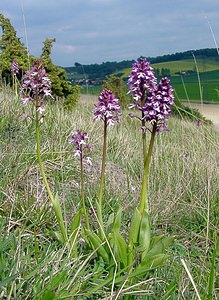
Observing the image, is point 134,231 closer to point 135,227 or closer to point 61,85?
point 135,227

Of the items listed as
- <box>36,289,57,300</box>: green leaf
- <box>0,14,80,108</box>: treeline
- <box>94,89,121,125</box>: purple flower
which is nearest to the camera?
<box>36,289,57,300</box>: green leaf

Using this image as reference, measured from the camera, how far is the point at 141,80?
2244 millimetres

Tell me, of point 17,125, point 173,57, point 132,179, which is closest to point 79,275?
point 132,179

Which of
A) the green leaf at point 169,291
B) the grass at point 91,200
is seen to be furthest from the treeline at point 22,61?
the green leaf at point 169,291

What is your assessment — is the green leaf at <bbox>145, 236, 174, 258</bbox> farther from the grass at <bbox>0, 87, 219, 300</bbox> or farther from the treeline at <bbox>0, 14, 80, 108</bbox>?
the treeline at <bbox>0, 14, 80, 108</bbox>

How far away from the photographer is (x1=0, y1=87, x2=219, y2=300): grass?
6.63ft

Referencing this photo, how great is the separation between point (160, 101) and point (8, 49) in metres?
8.16

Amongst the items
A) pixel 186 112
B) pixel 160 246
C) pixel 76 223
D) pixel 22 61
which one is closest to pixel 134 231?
pixel 160 246

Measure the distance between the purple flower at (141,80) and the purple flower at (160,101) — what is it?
4 cm

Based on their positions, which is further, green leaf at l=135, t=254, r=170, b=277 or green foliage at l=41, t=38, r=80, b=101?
green foliage at l=41, t=38, r=80, b=101

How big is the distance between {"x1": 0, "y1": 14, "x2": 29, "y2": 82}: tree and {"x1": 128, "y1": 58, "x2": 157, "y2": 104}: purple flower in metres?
7.57

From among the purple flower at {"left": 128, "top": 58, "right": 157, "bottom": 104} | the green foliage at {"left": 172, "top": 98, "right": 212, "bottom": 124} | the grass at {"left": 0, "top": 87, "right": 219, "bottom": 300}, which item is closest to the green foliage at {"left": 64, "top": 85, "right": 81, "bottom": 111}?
the green foliage at {"left": 172, "top": 98, "right": 212, "bottom": 124}

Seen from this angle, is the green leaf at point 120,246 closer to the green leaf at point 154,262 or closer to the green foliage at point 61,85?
the green leaf at point 154,262

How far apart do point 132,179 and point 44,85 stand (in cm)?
172
